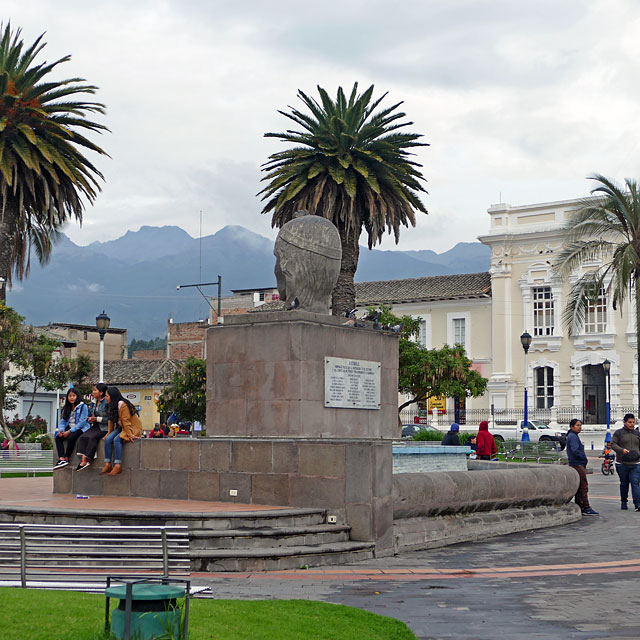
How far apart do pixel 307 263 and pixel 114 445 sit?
13.2ft

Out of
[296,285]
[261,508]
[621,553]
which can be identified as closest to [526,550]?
[621,553]

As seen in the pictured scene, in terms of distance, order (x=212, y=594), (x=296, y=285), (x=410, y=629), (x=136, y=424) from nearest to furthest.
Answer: (x=410, y=629), (x=212, y=594), (x=136, y=424), (x=296, y=285)

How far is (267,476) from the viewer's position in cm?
1287

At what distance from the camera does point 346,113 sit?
37.5 m

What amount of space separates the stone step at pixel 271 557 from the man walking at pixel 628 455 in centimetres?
890

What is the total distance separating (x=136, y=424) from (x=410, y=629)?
7.53m

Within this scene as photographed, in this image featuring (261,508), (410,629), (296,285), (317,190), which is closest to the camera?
(410,629)

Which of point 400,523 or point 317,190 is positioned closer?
point 400,523

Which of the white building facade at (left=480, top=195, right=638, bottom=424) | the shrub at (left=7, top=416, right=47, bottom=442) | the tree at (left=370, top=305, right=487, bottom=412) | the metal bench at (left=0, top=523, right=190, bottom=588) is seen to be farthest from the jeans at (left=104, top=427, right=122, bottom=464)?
the white building facade at (left=480, top=195, right=638, bottom=424)

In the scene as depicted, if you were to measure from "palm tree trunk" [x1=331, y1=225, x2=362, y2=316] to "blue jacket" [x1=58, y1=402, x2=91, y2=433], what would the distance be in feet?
67.7

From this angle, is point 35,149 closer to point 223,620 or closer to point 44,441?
point 44,441

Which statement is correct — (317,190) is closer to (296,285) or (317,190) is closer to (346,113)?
(346,113)

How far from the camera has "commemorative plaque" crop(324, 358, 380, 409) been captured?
14625mm

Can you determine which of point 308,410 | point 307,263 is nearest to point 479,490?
point 308,410
